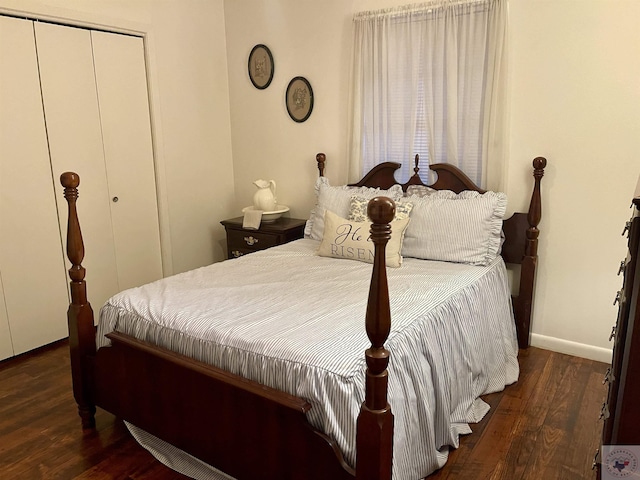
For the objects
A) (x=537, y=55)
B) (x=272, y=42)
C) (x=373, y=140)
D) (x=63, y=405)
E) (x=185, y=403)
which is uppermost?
(x=272, y=42)

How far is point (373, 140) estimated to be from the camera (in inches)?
129

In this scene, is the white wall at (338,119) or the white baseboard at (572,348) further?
the white baseboard at (572,348)

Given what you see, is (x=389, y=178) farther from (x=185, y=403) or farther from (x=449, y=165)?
(x=185, y=403)

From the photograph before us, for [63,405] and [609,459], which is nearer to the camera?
[609,459]

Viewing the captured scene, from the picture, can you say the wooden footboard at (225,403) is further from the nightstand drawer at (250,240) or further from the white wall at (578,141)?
the white wall at (578,141)

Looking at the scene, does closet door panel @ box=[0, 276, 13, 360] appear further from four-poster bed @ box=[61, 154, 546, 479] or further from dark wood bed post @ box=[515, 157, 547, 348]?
dark wood bed post @ box=[515, 157, 547, 348]

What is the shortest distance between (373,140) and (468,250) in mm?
1052

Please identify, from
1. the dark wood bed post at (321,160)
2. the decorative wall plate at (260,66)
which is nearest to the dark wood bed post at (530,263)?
the dark wood bed post at (321,160)

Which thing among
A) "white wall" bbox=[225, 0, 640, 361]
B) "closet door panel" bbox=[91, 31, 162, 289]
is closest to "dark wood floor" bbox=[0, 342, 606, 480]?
"white wall" bbox=[225, 0, 640, 361]

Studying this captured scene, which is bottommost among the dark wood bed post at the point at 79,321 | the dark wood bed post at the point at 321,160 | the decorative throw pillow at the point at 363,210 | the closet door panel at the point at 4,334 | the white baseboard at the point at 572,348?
the white baseboard at the point at 572,348

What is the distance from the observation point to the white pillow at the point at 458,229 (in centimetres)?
265

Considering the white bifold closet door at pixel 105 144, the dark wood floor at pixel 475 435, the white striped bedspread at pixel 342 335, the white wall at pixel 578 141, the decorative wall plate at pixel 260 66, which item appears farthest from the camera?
the decorative wall plate at pixel 260 66

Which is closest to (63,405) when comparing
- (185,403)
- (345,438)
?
(185,403)

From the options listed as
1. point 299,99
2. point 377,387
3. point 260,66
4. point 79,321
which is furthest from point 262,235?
point 377,387
